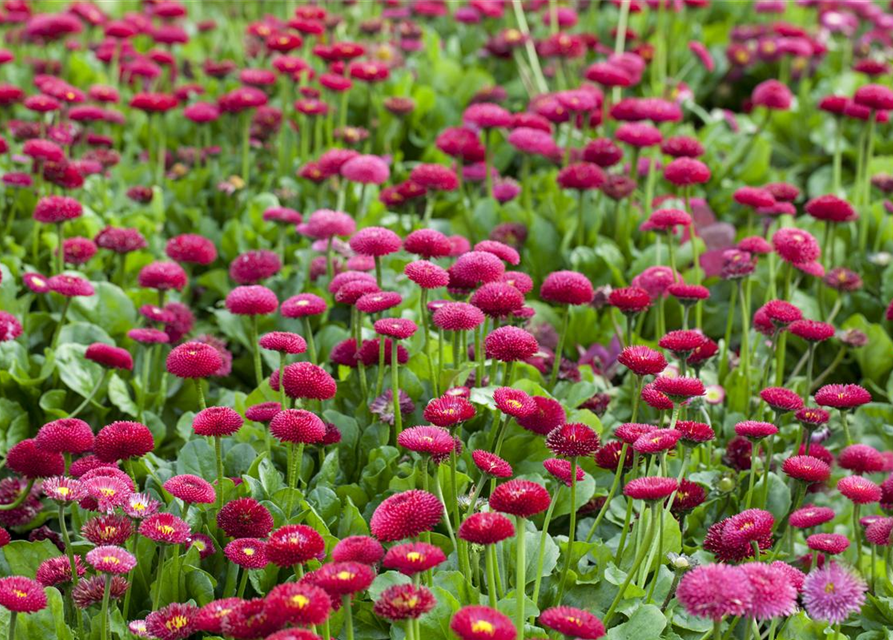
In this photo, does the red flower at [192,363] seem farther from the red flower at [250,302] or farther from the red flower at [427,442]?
the red flower at [427,442]

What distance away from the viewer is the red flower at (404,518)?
2410 millimetres

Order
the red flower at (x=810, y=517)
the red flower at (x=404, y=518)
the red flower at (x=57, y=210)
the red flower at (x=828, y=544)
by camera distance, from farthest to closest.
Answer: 1. the red flower at (x=57, y=210)
2. the red flower at (x=810, y=517)
3. the red flower at (x=828, y=544)
4. the red flower at (x=404, y=518)

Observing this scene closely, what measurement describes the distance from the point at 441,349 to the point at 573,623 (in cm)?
138

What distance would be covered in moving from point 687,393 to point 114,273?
2.91 m

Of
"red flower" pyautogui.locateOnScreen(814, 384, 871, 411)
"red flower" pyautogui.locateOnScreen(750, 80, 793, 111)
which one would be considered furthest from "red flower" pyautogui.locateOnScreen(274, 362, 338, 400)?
"red flower" pyautogui.locateOnScreen(750, 80, 793, 111)

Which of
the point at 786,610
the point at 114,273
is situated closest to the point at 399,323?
the point at 786,610

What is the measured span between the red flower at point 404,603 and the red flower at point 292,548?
0.76ft

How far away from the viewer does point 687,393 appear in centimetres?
288

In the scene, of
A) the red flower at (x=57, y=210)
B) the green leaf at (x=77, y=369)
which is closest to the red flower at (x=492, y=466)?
the green leaf at (x=77, y=369)

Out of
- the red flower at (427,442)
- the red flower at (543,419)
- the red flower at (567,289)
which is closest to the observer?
the red flower at (427,442)

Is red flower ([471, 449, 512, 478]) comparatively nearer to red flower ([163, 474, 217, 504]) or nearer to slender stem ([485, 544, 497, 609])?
slender stem ([485, 544, 497, 609])

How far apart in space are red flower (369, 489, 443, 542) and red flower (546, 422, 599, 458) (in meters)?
0.46

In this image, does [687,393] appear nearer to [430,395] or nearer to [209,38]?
[430,395]

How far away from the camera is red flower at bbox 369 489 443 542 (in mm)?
2410
